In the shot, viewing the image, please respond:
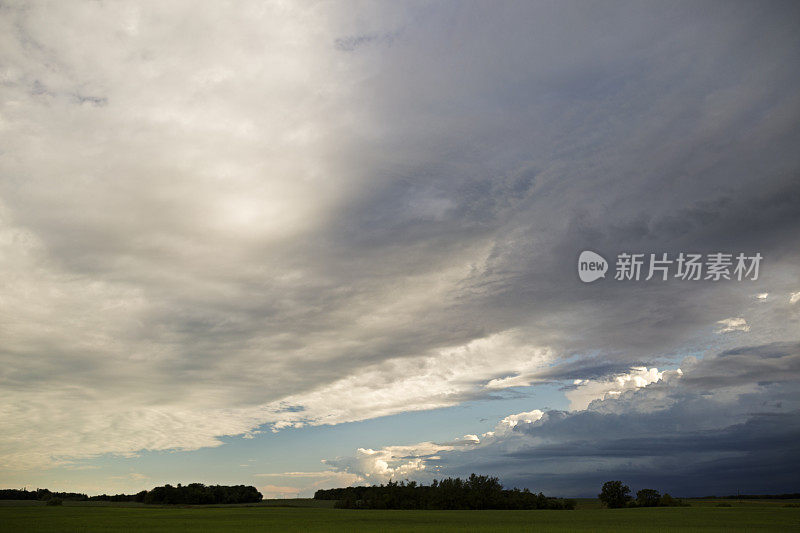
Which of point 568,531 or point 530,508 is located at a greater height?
point 568,531

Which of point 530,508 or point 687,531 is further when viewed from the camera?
point 530,508

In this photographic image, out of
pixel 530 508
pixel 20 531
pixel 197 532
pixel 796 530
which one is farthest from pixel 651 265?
pixel 530 508

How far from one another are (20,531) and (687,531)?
88103 mm

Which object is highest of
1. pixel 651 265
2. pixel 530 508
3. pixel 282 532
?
pixel 651 265

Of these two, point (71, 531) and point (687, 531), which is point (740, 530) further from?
point (71, 531)

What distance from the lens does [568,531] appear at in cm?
7556

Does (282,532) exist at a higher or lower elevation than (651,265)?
lower

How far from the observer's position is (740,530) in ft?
262

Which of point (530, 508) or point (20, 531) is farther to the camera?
point (530, 508)

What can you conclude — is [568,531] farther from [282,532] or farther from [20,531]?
[20,531]

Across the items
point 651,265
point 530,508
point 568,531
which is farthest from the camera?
point 530,508

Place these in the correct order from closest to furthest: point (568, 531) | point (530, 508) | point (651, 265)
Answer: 1. point (651, 265)
2. point (568, 531)
3. point (530, 508)

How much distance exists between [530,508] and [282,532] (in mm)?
142535

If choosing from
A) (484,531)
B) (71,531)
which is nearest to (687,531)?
(484,531)
